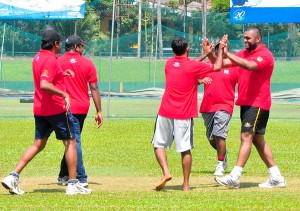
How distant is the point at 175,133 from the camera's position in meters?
12.6

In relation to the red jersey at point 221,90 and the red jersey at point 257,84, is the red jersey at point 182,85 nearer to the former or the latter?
the red jersey at point 257,84

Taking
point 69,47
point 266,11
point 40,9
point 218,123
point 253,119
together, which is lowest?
point 218,123

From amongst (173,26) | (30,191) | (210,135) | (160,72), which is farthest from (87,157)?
(173,26)

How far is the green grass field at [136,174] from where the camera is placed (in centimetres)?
1089

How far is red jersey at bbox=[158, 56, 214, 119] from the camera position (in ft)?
41.0

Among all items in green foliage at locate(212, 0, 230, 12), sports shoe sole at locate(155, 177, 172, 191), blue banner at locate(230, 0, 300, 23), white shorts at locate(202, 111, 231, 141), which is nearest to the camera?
sports shoe sole at locate(155, 177, 172, 191)

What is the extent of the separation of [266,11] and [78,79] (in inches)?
891

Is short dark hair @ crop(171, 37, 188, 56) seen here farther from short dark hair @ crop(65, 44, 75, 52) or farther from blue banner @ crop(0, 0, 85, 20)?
blue banner @ crop(0, 0, 85, 20)

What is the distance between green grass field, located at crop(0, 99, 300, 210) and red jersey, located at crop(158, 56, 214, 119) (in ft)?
3.37

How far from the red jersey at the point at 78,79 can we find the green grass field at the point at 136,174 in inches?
43.7

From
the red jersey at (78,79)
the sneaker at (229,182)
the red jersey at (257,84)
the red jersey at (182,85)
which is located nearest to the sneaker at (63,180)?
the red jersey at (78,79)

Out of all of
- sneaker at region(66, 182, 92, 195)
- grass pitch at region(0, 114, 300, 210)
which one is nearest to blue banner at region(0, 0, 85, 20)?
grass pitch at region(0, 114, 300, 210)

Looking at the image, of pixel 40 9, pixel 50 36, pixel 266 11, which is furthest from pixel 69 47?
pixel 40 9

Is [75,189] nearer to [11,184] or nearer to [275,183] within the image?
[11,184]
